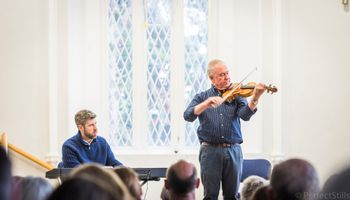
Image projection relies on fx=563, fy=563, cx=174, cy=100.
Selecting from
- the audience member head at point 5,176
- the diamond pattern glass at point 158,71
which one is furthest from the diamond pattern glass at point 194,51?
the audience member head at point 5,176

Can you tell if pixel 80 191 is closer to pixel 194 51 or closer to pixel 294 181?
pixel 294 181

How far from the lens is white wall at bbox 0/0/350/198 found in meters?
5.75

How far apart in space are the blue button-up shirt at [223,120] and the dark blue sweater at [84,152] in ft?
2.50

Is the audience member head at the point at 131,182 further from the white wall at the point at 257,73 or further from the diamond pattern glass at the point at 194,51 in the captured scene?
the diamond pattern glass at the point at 194,51

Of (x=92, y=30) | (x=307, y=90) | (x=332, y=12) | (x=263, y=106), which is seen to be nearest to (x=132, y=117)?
(x=92, y=30)

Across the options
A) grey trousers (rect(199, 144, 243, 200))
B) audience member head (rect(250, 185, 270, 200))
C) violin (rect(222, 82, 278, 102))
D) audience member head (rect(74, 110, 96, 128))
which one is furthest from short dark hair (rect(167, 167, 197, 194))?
audience member head (rect(74, 110, 96, 128))

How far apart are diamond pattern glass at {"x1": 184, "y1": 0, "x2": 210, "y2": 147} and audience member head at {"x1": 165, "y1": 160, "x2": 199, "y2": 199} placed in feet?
11.2

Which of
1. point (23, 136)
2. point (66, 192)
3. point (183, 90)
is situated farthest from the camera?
point (183, 90)

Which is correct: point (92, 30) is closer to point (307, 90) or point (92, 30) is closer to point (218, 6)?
point (218, 6)

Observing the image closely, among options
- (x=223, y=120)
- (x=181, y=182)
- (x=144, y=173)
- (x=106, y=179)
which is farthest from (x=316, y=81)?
(x=106, y=179)

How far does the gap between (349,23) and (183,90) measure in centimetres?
187

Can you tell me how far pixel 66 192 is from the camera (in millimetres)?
1404

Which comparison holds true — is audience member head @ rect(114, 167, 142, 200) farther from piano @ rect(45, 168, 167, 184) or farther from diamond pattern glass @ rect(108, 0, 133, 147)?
diamond pattern glass @ rect(108, 0, 133, 147)

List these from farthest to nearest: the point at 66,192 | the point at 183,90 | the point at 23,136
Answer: the point at 183,90 → the point at 23,136 → the point at 66,192
